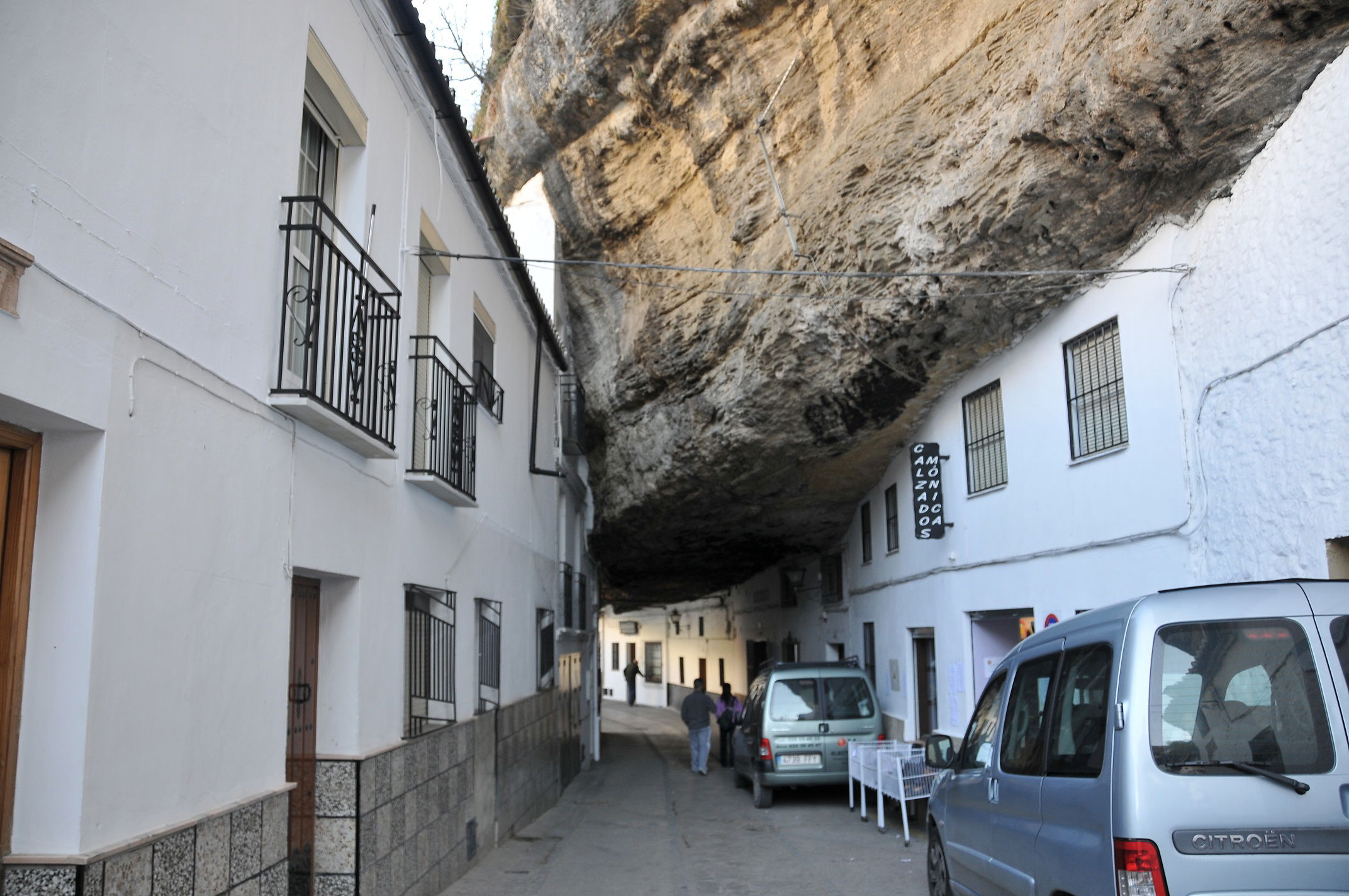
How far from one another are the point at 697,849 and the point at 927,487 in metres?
4.74

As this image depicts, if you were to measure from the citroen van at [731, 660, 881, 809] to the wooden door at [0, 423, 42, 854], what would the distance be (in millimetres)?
10014

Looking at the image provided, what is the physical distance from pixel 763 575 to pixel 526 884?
15.5 meters

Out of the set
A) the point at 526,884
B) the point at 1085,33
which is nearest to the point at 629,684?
the point at 526,884

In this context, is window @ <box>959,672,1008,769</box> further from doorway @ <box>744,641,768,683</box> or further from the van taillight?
doorway @ <box>744,641,768,683</box>

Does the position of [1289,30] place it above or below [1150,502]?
above

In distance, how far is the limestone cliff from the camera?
23.3 ft

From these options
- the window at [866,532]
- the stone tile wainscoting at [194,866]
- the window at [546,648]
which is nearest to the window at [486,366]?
the window at [546,648]

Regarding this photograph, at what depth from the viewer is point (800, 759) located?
12.3 metres

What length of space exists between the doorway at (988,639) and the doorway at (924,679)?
1.47 meters

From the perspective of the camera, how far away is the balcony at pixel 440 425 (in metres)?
7.35

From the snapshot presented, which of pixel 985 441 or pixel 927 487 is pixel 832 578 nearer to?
pixel 927 487

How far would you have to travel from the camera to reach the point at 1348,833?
343 centimetres

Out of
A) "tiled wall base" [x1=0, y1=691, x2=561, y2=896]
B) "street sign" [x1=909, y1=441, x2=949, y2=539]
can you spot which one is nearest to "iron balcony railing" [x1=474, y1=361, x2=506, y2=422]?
"tiled wall base" [x1=0, y1=691, x2=561, y2=896]

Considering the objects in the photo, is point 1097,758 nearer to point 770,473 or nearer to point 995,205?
point 995,205
